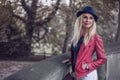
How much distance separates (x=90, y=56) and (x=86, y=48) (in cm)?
9

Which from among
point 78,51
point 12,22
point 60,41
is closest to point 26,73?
point 78,51

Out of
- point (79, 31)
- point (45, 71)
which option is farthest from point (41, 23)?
point (45, 71)

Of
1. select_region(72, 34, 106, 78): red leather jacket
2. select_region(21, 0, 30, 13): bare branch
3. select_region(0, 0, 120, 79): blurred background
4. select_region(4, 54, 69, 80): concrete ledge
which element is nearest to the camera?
select_region(4, 54, 69, 80): concrete ledge

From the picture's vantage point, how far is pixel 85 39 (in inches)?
118

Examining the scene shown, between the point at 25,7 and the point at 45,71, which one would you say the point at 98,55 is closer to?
the point at 45,71

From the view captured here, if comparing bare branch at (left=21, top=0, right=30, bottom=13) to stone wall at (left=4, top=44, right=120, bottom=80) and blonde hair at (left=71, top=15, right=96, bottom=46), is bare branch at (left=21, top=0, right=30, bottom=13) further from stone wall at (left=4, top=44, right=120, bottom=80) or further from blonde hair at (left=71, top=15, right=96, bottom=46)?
blonde hair at (left=71, top=15, right=96, bottom=46)

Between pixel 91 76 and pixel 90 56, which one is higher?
pixel 90 56

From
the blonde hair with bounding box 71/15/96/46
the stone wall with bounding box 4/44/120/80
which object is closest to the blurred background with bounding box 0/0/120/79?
the stone wall with bounding box 4/44/120/80

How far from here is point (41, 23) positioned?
8.19m

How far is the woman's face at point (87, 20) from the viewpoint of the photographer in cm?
303

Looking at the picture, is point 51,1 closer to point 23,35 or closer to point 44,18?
point 44,18

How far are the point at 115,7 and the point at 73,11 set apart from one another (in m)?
1.18

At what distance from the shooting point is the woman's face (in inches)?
119

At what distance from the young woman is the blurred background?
4705 mm
